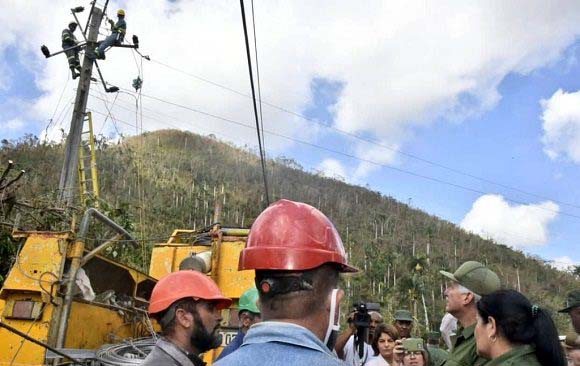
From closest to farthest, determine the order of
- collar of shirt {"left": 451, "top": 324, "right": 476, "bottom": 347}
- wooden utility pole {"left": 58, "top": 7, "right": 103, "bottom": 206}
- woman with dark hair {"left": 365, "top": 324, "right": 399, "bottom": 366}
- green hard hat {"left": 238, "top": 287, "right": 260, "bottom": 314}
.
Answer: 1. collar of shirt {"left": 451, "top": 324, "right": 476, "bottom": 347}
2. green hard hat {"left": 238, "top": 287, "right": 260, "bottom": 314}
3. woman with dark hair {"left": 365, "top": 324, "right": 399, "bottom": 366}
4. wooden utility pole {"left": 58, "top": 7, "right": 103, "bottom": 206}

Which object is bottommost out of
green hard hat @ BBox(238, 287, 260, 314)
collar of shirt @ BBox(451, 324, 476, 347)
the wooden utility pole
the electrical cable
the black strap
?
the electrical cable

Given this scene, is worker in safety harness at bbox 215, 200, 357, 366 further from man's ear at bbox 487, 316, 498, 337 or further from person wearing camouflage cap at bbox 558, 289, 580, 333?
person wearing camouflage cap at bbox 558, 289, 580, 333

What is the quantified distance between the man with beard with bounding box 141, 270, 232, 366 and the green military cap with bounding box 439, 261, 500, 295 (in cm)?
167

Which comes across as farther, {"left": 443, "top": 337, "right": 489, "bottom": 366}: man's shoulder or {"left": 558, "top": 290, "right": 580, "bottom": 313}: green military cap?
{"left": 558, "top": 290, "right": 580, "bottom": 313}: green military cap

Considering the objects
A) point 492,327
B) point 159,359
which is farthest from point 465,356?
point 159,359

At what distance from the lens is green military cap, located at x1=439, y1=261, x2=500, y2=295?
3527 millimetres

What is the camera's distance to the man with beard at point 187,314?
2.81 metres

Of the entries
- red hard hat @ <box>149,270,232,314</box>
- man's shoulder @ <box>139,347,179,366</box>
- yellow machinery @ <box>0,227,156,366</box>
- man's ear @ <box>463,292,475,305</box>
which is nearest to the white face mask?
man's shoulder @ <box>139,347,179,366</box>

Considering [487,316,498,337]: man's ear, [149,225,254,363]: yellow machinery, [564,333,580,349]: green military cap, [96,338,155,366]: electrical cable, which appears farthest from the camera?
[149,225,254,363]: yellow machinery

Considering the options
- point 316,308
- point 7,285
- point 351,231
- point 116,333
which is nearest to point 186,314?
point 316,308

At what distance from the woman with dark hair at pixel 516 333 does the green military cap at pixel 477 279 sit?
787 millimetres

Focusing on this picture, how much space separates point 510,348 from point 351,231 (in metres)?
52.2

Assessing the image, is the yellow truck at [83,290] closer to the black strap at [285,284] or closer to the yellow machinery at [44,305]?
the yellow machinery at [44,305]

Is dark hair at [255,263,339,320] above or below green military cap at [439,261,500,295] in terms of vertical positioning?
below
